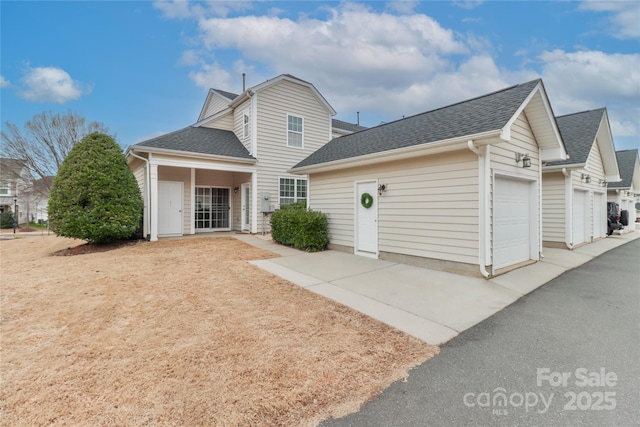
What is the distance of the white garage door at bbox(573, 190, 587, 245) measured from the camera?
10355mm

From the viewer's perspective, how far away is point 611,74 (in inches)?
494

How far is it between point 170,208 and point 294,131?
648 centimetres

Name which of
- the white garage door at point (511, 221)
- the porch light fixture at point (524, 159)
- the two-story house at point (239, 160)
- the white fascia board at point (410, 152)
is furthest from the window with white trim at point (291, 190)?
the porch light fixture at point (524, 159)

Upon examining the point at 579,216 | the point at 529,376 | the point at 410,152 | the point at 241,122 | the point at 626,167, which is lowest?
the point at 529,376

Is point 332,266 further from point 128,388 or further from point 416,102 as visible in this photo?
point 416,102

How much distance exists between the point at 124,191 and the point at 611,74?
820 inches

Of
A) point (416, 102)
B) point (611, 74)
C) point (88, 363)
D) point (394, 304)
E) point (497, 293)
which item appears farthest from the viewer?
point (416, 102)

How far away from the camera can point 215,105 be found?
52.5ft

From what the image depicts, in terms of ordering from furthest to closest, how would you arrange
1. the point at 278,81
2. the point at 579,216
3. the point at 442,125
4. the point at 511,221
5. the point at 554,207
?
1. the point at 278,81
2. the point at 579,216
3. the point at 554,207
4. the point at 442,125
5. the point at 511,221

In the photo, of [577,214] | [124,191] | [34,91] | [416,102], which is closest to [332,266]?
[124,191]

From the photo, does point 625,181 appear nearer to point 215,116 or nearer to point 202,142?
point 202,142

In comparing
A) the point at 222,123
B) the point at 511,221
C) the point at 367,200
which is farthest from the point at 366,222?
the point at 222,123

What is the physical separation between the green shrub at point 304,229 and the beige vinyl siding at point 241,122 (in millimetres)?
4759

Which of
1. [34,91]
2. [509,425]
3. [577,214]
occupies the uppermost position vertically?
[34,91]
